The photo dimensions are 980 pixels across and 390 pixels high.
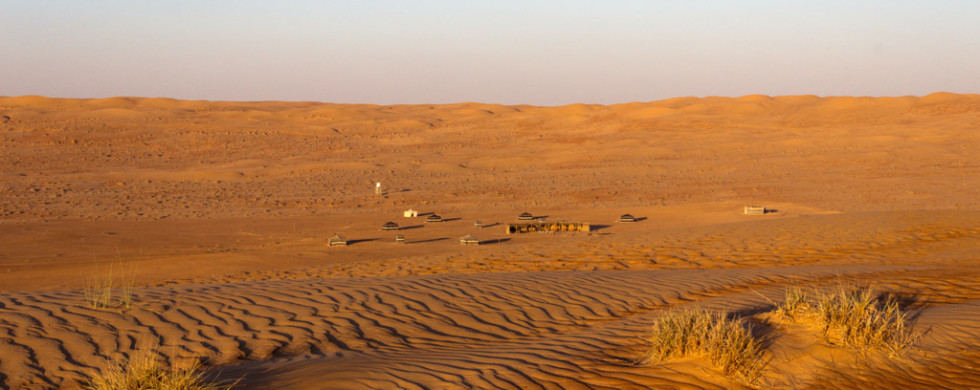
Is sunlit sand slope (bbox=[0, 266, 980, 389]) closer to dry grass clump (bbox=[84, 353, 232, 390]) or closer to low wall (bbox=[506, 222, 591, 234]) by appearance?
dry grass clump (bbox=[84, 353, 232, 390])

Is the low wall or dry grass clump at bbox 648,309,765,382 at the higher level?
dry grass clump at bbox 648,309,765,382

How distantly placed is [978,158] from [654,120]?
24.0 metres

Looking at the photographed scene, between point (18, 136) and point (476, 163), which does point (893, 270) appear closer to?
point (476, 163)

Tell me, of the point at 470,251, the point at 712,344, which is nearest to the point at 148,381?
the point at 712,344

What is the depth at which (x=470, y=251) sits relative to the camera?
15500 mm

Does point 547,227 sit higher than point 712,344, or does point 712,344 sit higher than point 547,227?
point 712,344

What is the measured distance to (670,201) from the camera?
90.2ft

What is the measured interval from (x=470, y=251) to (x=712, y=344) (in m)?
10.0

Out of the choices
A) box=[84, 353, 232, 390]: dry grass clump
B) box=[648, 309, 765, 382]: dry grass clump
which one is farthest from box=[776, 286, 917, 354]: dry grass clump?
box=[84, 353, 232, 390]: dry grass clump

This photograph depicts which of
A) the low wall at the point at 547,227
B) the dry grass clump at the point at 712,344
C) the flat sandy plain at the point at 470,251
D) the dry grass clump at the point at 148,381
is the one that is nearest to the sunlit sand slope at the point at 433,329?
the flat sandy plain at the point at 470,251

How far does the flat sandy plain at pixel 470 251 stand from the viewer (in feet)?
20.0

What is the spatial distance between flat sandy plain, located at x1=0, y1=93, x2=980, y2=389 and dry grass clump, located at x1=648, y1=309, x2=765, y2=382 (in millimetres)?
131

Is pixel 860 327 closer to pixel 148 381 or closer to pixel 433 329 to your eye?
pixel 433 329

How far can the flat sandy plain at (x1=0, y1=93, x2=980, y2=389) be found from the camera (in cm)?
609
